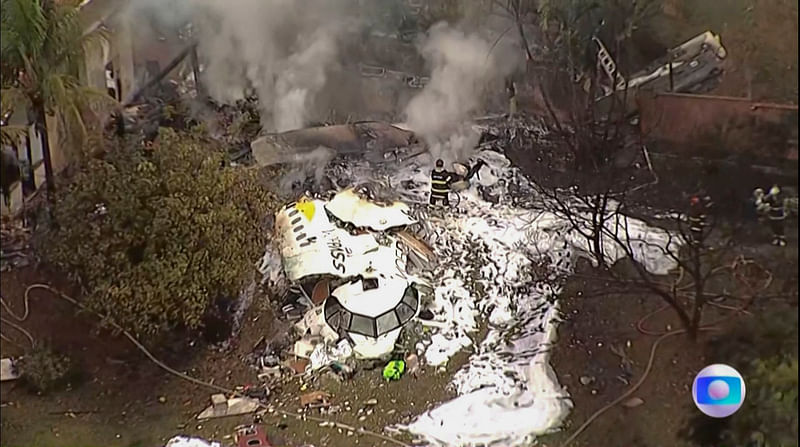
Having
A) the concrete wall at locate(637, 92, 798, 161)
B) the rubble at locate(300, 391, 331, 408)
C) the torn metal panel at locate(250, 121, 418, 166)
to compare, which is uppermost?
the torn metal panel at locate(250, 121, 418, 166)

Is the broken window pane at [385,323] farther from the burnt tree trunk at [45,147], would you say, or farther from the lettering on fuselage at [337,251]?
the burnt tree trunk at [45,147]

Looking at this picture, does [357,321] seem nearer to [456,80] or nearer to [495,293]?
[495,293]

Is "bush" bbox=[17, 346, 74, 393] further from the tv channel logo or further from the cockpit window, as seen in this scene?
the tv channel logo

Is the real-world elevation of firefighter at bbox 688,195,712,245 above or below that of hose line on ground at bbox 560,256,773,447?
above

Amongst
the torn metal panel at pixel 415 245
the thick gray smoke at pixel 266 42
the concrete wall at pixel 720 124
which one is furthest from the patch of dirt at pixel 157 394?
the concrete wall at pixel 720 124

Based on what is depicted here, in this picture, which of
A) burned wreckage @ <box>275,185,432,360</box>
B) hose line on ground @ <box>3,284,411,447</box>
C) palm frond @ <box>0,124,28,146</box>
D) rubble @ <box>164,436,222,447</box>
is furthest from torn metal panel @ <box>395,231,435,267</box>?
palm frond @ <box>0,124,28,146</box>
